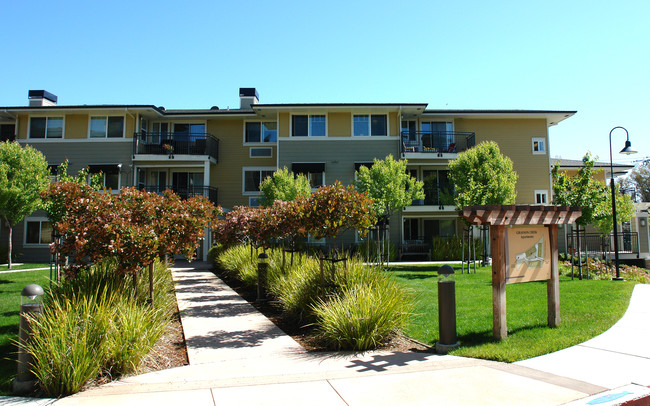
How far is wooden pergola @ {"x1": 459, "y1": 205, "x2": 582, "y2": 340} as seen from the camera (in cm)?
657

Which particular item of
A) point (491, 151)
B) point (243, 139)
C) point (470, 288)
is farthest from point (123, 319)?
point (243, 139)

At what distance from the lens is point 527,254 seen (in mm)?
7203

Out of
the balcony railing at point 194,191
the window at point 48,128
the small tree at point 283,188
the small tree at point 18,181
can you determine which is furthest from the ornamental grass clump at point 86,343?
the window at point 48,128

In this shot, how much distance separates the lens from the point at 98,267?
8203 millimetres

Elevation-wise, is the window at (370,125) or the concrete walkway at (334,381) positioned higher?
the window at (370,125)

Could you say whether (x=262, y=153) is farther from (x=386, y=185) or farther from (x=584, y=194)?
(x=584, y=194)

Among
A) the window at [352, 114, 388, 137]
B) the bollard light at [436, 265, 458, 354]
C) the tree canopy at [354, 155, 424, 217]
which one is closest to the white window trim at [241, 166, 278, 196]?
the window at [352, 114, 388, 137]

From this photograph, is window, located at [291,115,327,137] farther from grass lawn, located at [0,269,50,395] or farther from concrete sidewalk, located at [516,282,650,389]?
concrete sidewalk, located at [516,282,650,389]

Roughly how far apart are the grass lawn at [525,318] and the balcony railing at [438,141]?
1449 cm

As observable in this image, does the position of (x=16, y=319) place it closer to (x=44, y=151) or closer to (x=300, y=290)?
(x=300, y=290)

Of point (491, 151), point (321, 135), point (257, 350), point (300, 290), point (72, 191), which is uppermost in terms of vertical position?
point (321, 135)

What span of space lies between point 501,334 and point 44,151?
27.9 metres

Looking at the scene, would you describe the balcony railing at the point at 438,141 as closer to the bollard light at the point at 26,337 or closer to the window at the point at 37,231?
the window at the point at 37,231

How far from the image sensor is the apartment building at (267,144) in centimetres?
2541
